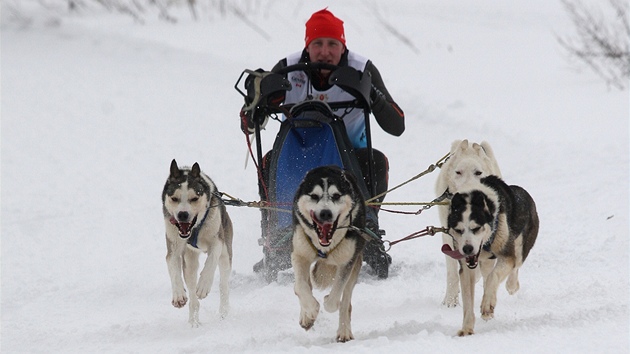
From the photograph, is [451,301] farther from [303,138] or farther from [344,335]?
[303,138]

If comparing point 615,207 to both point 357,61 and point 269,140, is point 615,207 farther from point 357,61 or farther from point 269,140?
point 269,140

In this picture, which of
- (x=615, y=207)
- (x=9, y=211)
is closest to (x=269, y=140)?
(x=9, y=211)

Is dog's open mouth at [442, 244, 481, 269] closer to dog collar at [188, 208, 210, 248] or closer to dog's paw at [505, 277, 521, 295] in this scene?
dog's paw at [505, 277, 521, 295]

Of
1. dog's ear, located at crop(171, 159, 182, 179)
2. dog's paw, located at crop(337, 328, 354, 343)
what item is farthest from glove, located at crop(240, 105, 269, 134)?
dog's paw, located at crop(337, 328, 354, 343)

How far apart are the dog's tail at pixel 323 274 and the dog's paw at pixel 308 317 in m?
0.34

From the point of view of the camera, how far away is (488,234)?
3695 mm

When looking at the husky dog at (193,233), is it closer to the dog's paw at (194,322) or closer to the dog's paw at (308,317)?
the dog's paw at (194,322)

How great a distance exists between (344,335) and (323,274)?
42 cm

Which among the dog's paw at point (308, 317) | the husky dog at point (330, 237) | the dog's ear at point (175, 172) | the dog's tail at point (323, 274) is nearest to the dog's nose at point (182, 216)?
the dog's ear at point (175, 172)

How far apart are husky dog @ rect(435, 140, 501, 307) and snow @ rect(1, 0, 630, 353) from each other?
0.43 feet

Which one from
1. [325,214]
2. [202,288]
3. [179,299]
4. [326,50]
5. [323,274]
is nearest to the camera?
[325,214]

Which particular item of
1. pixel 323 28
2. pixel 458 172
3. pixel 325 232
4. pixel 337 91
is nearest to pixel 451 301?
pixel 458 172

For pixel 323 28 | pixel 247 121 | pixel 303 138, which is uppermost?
pixel 323 28

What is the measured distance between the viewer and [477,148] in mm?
4527
